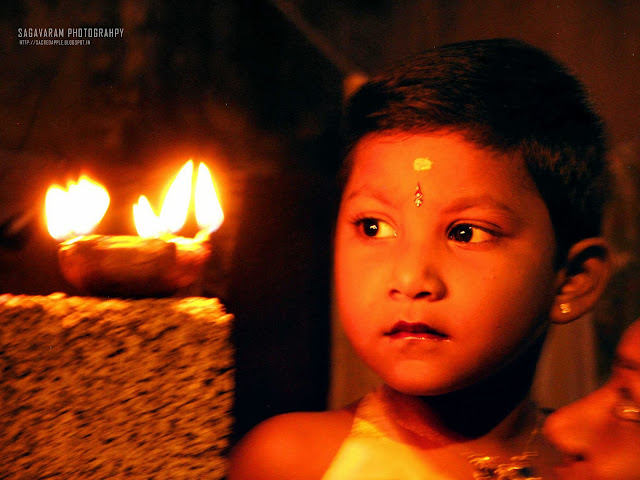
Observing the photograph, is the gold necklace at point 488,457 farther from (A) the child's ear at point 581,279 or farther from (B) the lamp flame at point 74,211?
(B) the lamp flame at point 74,211

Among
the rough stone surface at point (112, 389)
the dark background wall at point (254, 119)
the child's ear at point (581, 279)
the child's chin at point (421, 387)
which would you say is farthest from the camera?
the dark background wall at point (254, 119)

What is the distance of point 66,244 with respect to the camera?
93cm

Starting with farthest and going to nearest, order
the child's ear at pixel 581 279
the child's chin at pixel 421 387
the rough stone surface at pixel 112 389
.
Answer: the child's ear at pixel 581 279, the child's chin at pixel 421 387, the rough stone surface at pixel 112 389

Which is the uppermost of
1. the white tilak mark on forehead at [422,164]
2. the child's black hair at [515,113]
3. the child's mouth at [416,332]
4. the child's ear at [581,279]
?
the child's black hair at [515,113]

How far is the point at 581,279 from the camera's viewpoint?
111cm

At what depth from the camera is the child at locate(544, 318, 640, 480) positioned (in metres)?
0.92

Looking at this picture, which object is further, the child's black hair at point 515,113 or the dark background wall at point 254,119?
the dark background wall at point 254,119

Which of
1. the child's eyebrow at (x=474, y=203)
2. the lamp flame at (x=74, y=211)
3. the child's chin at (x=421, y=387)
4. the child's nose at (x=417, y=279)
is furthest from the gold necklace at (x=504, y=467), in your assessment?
the lamp flame at (x=74, y=211)

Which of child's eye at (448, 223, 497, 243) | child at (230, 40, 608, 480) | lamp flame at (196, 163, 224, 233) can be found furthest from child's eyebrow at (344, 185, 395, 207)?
lamp flame at (196, 163, 224, 233)

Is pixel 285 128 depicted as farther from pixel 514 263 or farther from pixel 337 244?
pixel 514 263

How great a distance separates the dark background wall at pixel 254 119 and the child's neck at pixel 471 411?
357 mm

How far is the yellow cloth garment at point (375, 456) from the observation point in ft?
3.43

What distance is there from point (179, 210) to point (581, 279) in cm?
74

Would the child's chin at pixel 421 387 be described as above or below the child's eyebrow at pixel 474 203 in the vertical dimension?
below
